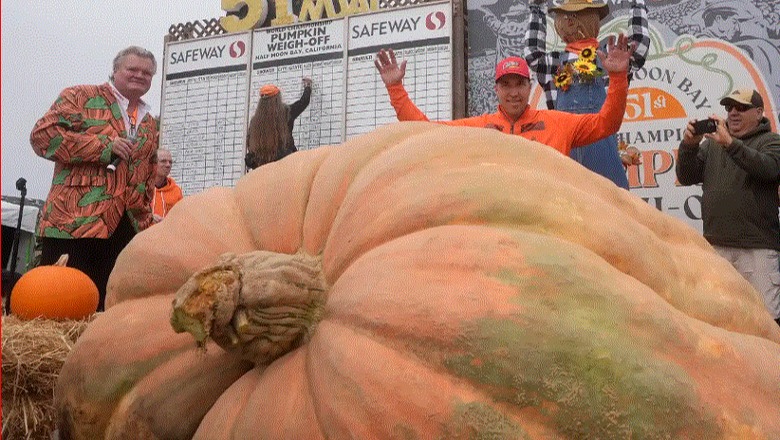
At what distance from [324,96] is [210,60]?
121cm

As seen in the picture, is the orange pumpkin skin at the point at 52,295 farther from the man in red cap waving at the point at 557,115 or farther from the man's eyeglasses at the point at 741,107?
the man's eyeglasses at the point at 741,107

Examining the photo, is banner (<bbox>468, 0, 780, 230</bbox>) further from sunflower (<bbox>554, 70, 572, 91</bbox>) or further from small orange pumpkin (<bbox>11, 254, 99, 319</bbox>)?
small orange pumpkin (<bbox>11, 254, 99, 319</bbox>)

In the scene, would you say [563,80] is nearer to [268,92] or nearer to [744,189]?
[744,189]

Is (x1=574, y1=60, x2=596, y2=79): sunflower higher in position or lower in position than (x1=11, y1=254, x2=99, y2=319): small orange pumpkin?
higher

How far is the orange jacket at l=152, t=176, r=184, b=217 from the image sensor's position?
204 inches

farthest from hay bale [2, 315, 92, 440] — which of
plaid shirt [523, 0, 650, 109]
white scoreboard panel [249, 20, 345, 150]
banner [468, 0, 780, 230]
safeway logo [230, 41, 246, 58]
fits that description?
safeway logo [230, 41, 246, 58]

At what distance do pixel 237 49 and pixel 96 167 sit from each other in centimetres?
318

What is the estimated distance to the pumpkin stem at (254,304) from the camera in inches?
38.6

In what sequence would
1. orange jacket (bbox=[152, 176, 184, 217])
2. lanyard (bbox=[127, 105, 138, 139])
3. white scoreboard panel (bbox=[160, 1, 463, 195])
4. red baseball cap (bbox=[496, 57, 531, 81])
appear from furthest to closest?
white scoreboard panel (bbox=[160, 1, 463, 195]) → orange jacket (bbox=[152, 176, 184, 217]) → lanyard (bbox=[127, 105, 138, 139]) → red baseball cap (bbox=[496, 57, 531, 81])

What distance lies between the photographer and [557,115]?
3.31 meters

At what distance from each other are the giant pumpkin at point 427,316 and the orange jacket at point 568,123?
6.18 ft

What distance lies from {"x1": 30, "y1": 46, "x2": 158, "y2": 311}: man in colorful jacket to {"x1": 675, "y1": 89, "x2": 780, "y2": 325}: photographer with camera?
2.98m

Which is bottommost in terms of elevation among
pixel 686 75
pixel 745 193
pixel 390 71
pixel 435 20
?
pixel 745 193

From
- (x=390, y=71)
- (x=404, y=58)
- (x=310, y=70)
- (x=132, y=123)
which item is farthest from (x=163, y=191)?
(x=390, y=71)
